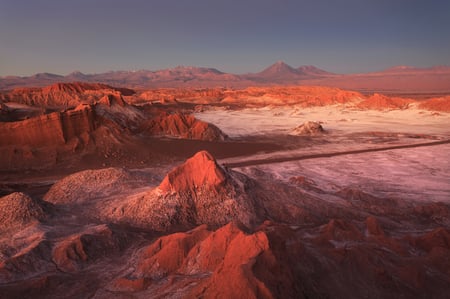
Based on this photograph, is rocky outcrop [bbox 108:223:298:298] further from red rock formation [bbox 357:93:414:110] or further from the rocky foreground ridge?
red rock formation [bbox 357:93:414:110]

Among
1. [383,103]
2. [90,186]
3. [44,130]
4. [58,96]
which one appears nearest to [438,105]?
[383,103]

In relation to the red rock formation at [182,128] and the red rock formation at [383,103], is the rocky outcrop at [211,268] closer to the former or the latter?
the red rock formation at [182,128]

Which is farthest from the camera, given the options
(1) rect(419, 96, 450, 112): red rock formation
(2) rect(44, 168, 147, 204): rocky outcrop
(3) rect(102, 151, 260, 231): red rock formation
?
(1) rect(419, 96, 450, 112): red rock formation

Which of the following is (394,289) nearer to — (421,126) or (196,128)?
(196,128)

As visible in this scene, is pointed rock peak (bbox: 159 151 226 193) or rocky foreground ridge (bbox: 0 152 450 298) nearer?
rocky foreground ridge (bbox: 0 152 450 298)

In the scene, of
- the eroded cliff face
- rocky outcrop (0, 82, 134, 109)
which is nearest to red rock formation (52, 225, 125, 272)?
the eroded cliff face

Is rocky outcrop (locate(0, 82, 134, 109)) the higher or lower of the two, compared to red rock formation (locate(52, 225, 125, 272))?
lower

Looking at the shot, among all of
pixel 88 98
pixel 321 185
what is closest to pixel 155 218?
pixel 321 185
